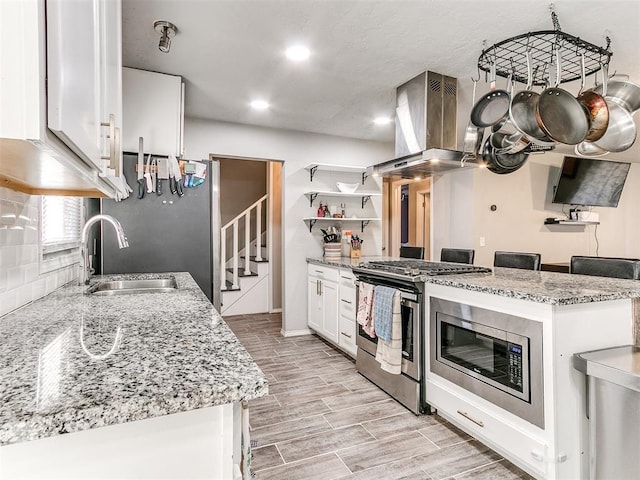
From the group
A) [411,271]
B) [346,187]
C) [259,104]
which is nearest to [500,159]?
[411,271]

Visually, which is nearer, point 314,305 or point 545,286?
point 545,286

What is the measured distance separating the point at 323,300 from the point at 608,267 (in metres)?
2.45

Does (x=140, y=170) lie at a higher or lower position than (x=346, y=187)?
lower

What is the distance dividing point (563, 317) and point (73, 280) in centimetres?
264

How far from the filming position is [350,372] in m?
3.10

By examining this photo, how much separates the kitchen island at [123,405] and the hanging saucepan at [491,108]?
2373 mm

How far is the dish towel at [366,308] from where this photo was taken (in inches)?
108

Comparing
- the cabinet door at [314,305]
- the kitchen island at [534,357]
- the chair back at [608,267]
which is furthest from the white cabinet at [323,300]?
the chair back at [608,267]

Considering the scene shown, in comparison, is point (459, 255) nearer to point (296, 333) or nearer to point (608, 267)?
point (608, 267)

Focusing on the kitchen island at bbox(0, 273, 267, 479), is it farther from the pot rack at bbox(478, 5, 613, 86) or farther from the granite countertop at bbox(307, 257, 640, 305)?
the pot rack at bbox(478, 5, 613, 86)

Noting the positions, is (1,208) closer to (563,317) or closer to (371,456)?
(371,456)

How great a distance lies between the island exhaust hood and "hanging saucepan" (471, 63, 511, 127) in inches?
10.2

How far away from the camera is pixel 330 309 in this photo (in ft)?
12.2

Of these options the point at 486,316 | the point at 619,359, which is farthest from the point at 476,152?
the point at 619,359
